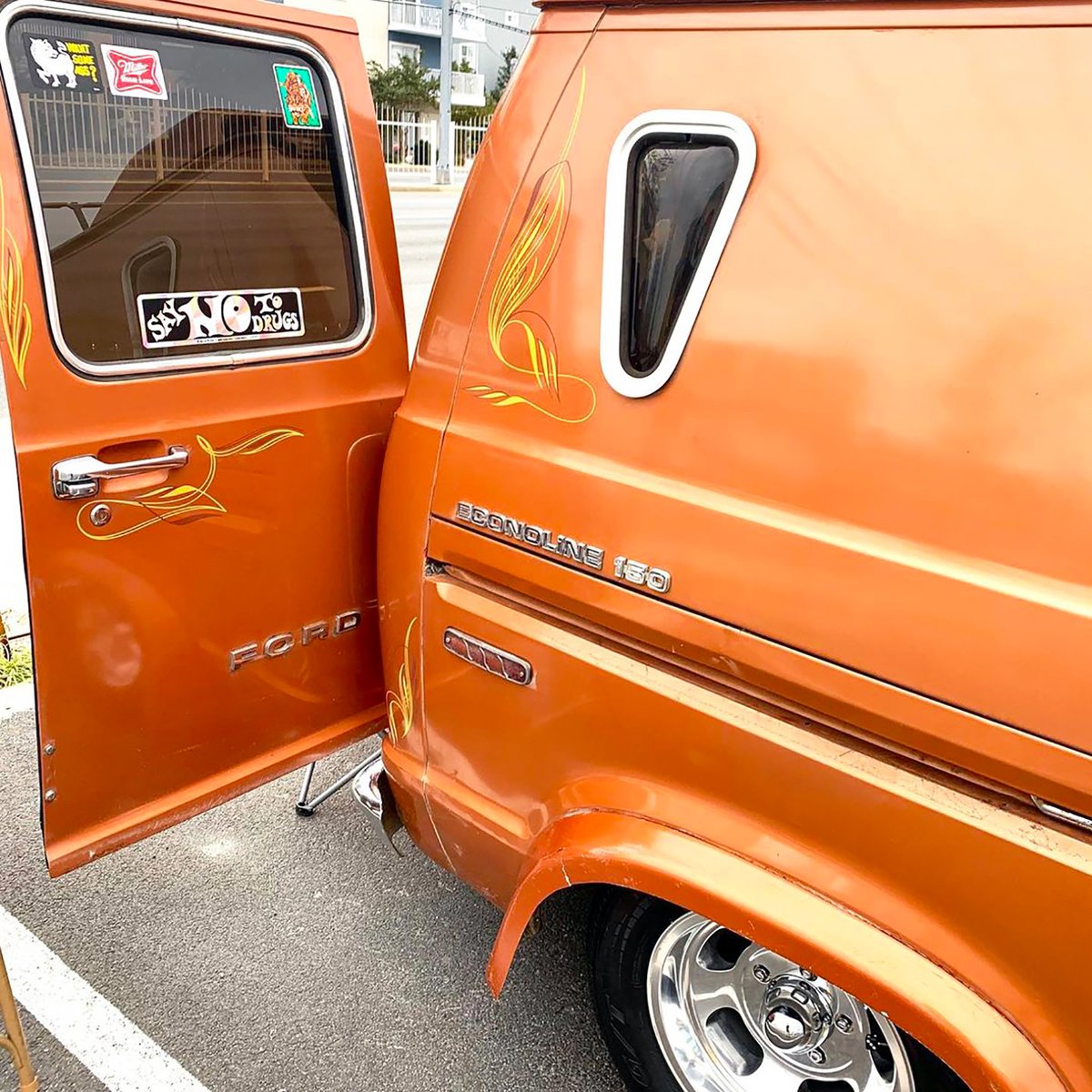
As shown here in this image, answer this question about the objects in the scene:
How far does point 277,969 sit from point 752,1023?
1277 mm

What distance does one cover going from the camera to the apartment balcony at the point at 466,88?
35.7 meters

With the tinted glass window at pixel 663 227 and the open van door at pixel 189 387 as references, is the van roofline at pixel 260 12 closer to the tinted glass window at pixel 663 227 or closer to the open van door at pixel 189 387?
the open van door at pixel 189 387

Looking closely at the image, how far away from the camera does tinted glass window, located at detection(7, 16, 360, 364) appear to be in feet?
6.48

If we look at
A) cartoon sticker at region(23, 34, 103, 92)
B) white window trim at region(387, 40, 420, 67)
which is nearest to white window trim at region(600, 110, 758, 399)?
cartoon sticker at region(23, 34, 103, 92)

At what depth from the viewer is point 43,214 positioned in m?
1.94

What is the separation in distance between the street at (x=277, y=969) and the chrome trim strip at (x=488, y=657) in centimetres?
86

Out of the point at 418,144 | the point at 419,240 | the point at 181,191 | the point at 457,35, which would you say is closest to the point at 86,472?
the point at 181,191

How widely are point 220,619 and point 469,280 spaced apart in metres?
0.98

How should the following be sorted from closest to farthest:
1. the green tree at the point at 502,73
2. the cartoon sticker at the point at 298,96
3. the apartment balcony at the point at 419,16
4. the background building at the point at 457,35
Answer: the cartoon sticker at the point at 298,96 → the background building at the point at 457,35 → the apartment balcony at the point at 419,16 → the green tree at the point at 502,73

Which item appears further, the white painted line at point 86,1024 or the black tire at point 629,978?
the white painted line at point 86,1024

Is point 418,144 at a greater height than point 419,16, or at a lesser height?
lesser

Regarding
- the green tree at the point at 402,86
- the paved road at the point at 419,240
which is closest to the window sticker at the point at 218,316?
the paved road at the point at 419,240

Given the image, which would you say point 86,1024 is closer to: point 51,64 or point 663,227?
point 51,64

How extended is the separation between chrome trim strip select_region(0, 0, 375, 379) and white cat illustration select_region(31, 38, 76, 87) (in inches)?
2.1
